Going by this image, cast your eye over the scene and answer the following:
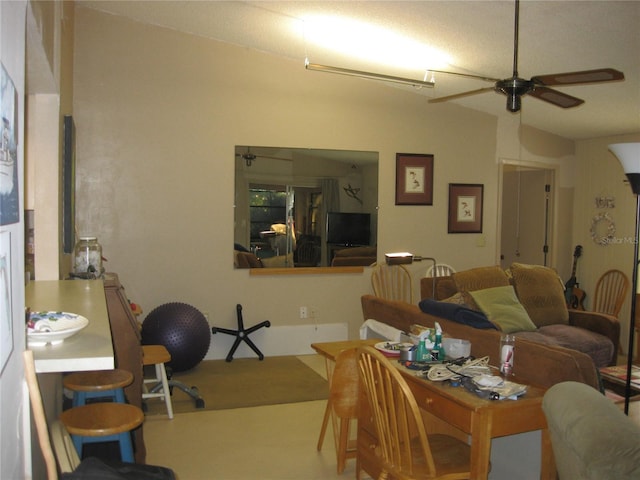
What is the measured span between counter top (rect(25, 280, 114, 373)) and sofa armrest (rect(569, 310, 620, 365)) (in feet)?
12.9

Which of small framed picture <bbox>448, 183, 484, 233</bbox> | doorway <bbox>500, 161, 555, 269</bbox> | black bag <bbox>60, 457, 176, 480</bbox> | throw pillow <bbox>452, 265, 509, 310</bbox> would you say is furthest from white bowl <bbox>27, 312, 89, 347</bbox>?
doorway <bbox>500, 161, 555, 269</bbox>

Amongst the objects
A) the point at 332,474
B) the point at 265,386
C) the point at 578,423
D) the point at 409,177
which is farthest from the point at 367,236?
the point at 578,423

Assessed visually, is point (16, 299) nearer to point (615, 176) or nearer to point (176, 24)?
point (176, 24)

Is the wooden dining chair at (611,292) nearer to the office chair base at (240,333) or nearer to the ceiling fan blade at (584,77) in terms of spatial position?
the ceiling fan blade at (584,77)

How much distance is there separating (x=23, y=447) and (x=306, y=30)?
13.3 feet

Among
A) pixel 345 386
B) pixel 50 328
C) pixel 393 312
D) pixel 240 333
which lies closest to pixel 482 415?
pixel 345 386

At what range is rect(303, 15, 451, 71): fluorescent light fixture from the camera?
4.54 metres

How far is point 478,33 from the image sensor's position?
13.8 ft

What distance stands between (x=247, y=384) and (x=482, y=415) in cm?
291

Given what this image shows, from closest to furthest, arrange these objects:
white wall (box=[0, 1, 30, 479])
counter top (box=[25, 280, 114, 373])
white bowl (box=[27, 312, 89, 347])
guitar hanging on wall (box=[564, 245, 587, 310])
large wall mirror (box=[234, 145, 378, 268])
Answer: white wall (box=[0, 1, 30, 479]) → counter top (box=[25, 280, 114, 373]) → white bowl (box=[27, 312, 89, 347]) → large wall mirror (box=[234, 145, 378, 268]) → guitar hanging on wall (box=[564, 245, 587, 310])

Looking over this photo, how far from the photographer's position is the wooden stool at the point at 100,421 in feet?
6.91

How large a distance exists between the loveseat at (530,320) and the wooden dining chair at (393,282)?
94cm

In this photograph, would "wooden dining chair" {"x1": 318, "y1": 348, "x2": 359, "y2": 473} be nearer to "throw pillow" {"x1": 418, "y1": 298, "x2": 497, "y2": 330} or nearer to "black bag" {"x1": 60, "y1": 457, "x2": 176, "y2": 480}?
"throw pillow" {"x1": 418, "y1": 298, "x2": 497, "y2": 330}

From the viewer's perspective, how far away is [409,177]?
6270mm
